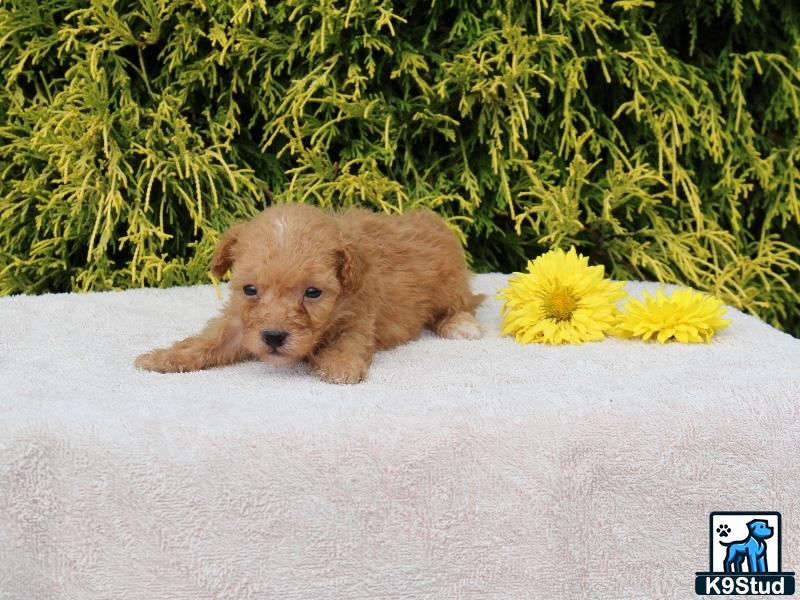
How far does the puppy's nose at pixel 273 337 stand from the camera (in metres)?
2.86

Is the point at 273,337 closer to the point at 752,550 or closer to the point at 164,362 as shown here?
the point at 164,362

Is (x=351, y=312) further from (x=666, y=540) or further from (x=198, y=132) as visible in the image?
(x=198, y=132)

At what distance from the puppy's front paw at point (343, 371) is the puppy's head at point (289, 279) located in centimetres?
8

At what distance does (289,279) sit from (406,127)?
1954 millimetres

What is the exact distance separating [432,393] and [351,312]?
562 millimetres

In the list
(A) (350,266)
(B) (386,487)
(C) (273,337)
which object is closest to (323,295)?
(A) (350,266)

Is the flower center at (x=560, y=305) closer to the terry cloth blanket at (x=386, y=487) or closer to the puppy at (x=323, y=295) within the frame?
the puppy at (x=323, y=295)

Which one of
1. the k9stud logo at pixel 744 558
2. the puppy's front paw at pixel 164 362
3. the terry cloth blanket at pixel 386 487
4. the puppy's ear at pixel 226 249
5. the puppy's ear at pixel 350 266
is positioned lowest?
the k9stud logo at pixel 744 558

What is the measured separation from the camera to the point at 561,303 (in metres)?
3.59

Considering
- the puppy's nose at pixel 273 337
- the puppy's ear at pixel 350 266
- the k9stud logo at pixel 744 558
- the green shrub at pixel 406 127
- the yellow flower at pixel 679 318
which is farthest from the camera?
the green shrub at pixel 406 127

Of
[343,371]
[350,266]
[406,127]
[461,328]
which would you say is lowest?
[461,328]

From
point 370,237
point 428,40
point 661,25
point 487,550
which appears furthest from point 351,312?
point 661,25

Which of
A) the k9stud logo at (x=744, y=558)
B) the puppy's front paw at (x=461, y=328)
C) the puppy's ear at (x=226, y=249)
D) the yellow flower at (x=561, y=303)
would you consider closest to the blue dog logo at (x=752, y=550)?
the k9stud logo at (x=744, y=558)

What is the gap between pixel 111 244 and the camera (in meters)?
4.88
